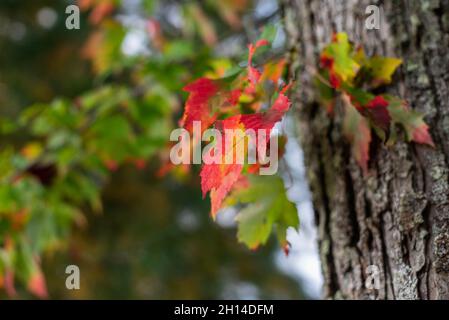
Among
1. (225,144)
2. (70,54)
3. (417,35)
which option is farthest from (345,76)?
(70,54)

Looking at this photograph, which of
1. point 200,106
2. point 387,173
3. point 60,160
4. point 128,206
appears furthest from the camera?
point 128,206

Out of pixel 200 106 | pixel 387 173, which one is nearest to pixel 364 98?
pixel 387 173

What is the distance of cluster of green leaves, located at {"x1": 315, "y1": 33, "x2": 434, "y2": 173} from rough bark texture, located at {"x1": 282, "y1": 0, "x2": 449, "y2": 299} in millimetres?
36

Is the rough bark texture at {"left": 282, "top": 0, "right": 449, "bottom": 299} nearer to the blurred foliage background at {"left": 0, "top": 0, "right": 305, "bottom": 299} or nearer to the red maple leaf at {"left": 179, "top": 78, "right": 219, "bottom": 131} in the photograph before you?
the red maple leaf at {"left": 179, "top": 78, "right": 219, "bottom": 131}

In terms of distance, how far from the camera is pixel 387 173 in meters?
1.04

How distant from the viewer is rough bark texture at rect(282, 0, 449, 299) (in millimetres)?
964

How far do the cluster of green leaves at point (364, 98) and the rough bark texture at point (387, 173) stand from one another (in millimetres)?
36

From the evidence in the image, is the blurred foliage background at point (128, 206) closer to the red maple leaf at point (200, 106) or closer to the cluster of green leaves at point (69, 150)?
the cluster of green leaves at point (69, 150)

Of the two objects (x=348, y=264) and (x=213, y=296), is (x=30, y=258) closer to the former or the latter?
(x=348, y=264)

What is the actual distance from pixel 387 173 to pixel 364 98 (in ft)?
0.48

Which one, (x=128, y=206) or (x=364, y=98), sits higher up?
(x=128, y=206)

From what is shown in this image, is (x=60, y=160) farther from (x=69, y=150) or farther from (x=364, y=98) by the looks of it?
(x=364, y=98)

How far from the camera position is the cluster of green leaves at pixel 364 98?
99cm

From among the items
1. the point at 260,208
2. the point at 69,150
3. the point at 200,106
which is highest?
the point at 69,150
